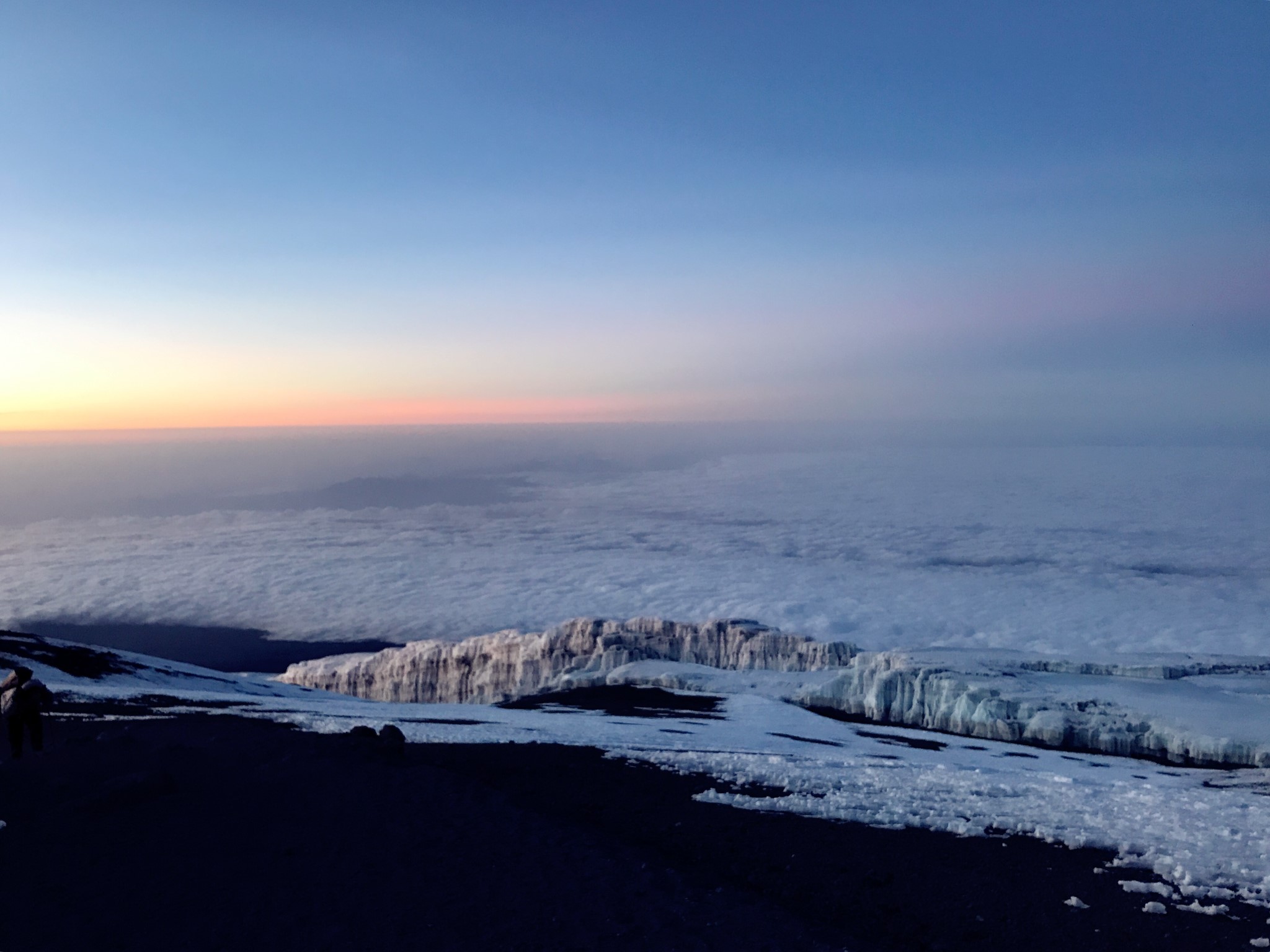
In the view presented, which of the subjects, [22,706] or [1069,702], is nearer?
[22,706]

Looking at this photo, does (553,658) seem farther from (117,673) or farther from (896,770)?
(896,770)

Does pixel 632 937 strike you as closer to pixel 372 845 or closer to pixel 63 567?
pixel 372 845

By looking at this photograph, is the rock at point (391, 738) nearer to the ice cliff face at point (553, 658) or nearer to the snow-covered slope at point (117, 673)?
the snow-covered slope at point (117, 673)

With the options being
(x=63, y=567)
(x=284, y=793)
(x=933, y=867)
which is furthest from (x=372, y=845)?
(x=63, y=567)

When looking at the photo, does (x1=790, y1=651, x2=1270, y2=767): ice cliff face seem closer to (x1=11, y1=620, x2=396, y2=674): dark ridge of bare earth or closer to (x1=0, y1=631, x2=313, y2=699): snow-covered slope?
(x1=0, y1=631, x2=313, y2=699): snow-covered slope

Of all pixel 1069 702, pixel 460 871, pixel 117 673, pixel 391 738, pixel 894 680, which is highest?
pixel 460 871

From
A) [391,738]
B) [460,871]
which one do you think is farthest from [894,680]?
[460,871]

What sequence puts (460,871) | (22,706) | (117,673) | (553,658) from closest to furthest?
(460,871) → (22,706) → (117,673) → (553,658)
